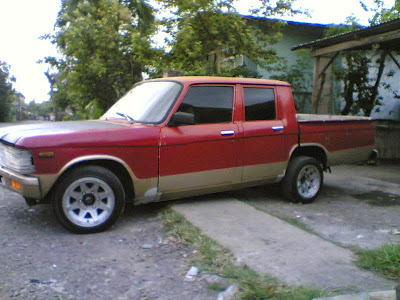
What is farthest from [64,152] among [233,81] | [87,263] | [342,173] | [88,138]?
[342,173]

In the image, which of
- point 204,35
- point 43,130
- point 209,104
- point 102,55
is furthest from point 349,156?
point 102,55

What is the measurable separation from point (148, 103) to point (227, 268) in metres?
2.47

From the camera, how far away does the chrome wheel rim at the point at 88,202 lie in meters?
4.30

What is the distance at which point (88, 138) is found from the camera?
14.2 ft

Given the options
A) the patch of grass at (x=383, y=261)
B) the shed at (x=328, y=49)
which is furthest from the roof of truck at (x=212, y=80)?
the shed at (x=328, y=49)

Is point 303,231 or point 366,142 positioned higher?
point 366,142

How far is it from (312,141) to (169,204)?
2337mm

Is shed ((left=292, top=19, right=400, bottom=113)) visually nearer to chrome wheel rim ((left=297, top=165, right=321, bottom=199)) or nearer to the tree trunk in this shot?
the tree trunk

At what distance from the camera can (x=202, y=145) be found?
5.02 metres

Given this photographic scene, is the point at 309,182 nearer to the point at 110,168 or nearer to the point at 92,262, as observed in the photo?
the point at 110,168

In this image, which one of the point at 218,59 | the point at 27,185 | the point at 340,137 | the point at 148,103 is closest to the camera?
the point at 27,185

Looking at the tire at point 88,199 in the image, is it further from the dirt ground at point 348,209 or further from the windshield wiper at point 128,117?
the dirt ground at point 348,209

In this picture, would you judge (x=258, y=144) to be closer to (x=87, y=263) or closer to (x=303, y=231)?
(x=303, y=231)

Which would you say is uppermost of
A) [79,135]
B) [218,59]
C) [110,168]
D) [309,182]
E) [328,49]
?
[328,49]
